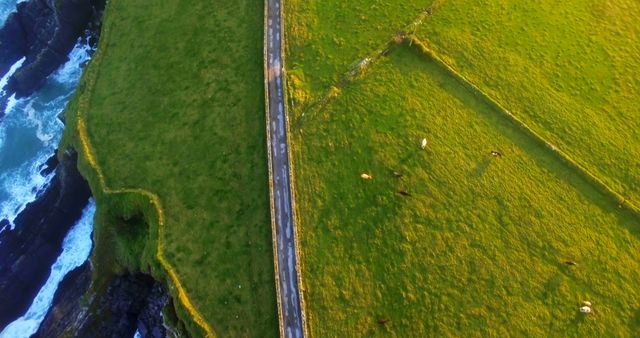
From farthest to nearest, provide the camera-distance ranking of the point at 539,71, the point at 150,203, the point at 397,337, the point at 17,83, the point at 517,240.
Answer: the point at 17,83
the point at 539,71
the point at 150,203
the point at 517,240
the point at 397,337

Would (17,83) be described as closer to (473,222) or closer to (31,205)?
(31,205)

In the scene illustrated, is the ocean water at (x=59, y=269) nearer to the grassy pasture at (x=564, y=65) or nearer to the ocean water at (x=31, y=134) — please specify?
the ocean water at (x=31, y=134)

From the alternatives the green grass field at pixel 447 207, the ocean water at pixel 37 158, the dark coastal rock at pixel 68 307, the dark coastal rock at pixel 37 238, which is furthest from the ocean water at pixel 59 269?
the green grass field at pixel 447 207

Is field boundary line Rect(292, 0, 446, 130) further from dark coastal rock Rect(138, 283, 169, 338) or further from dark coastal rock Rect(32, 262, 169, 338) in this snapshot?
dark coastal rock Rect(32, 262, 169, 338)

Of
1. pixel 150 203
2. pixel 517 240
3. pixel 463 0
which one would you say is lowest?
pixel 517 240

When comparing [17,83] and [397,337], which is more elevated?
[17,83]

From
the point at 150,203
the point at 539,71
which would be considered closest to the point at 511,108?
Answer: the point at 539,71

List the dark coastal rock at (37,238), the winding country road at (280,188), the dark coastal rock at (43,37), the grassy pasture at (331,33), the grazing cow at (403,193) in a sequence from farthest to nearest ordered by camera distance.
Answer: the dark coastal rock at (43,37)
the dark coastal rock at (37,238)
the grassy pasture at (331,33)
the grazing cow at (403,193)
the winding country road at (280,188)
